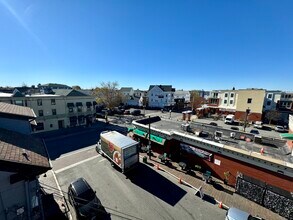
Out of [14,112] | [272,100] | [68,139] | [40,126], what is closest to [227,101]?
[272,100]

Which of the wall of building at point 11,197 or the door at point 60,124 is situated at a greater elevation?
the wall of building at point 11,197

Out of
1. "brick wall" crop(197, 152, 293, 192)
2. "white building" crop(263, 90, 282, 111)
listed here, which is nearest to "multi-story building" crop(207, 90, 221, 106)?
"white building" crop(263, 90, 282, 111)

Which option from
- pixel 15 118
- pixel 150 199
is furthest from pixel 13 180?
pixel 150 199

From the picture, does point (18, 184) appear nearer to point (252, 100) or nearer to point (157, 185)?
point (157, 185)

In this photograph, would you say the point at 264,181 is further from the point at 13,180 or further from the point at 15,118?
the point at 15,118

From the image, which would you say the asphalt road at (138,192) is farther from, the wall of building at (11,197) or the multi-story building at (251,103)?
the multi-story building at (251,103)

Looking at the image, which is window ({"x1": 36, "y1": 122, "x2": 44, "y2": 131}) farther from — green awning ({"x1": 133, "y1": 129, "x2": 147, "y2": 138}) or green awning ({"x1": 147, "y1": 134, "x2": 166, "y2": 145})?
green awning ({"x1": 147, "y1": 134, "x2": 166, "y2": 145})

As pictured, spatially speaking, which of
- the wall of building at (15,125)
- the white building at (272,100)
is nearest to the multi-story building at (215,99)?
the white building at (272,100)
